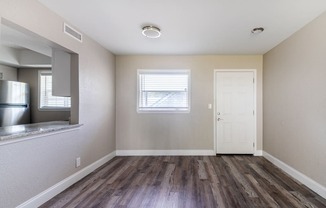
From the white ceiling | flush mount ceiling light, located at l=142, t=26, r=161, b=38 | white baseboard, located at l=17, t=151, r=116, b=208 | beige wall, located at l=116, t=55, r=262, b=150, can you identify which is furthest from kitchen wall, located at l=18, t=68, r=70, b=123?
flush mount ceiling light, located at l=142, t=26, r=161, b=38

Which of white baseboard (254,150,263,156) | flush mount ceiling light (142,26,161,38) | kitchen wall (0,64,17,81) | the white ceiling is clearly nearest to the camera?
the white ceiling

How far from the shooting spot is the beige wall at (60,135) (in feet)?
6.19

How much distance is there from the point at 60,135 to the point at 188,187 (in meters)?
1.97

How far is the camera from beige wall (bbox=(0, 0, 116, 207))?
1.89m

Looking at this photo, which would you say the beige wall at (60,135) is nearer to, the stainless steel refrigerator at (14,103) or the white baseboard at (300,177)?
the stainless steel refrigerator at (14,103)

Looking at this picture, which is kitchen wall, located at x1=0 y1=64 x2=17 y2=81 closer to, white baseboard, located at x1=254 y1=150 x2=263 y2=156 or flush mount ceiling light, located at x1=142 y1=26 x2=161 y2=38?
flush mount ceiling light, located at x1=142 y1=26 x2=161 y2=38

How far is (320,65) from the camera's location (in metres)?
2.53

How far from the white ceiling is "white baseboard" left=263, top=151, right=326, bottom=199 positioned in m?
2.29

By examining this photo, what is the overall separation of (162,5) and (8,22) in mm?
1632

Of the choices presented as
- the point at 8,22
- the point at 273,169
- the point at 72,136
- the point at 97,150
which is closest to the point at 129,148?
the point at 97,150

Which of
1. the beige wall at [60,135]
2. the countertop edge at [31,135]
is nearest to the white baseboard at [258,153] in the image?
the beige wall at [60,135]

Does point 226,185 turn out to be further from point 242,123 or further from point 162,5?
point 162,5

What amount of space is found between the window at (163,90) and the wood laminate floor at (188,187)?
1.34 meters

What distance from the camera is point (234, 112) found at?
4504 mm
